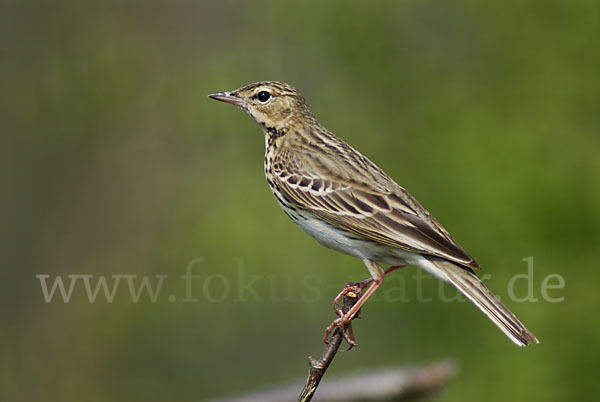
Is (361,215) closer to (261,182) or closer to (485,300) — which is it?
(485,300)

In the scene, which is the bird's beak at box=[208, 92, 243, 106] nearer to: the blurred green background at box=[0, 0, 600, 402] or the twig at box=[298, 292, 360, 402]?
the twig at box=[298, 292, 360, 402]

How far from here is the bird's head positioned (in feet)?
21.3

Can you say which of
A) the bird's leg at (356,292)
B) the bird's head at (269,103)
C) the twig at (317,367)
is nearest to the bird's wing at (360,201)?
the bird's leg at (356,292)

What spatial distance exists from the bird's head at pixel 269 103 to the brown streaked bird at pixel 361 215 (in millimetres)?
18

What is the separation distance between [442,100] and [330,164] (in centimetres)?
519

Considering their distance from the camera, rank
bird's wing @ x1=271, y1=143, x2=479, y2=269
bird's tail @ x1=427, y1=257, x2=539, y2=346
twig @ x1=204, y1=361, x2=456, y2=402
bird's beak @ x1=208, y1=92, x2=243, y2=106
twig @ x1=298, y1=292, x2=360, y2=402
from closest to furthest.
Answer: twig @ x1=298, y1=292, x2=360, y2=402
bird's tail @ x1=427, y1=257, x2=539, y2=346
bird's wing @ x1=271, y1=143, x2=479, y2=269
twig @ x1=204, y1=361, x2=456, y2=402
bird's beak @ x1=208, y1=92, x2=243, y2=106

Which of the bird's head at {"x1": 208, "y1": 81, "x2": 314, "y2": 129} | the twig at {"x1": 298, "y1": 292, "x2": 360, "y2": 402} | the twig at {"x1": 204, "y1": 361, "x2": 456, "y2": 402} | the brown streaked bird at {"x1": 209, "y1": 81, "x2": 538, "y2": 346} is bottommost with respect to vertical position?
the twig at {"x1": 204, "y1": 361, "x2": 456, "y2": 402}

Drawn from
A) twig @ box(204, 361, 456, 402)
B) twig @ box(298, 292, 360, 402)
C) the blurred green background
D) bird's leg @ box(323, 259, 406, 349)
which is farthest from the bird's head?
the blurred green background

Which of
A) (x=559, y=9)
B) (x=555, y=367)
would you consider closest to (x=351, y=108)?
(x=559, y=9)

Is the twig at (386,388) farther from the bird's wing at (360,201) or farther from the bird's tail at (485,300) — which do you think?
the bird's wing at (360,201)

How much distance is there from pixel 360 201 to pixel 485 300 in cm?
114

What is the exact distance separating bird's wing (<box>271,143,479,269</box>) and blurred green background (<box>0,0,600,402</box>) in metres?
3.60

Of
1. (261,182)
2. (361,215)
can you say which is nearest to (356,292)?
(361,215)

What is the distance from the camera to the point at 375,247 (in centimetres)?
557
